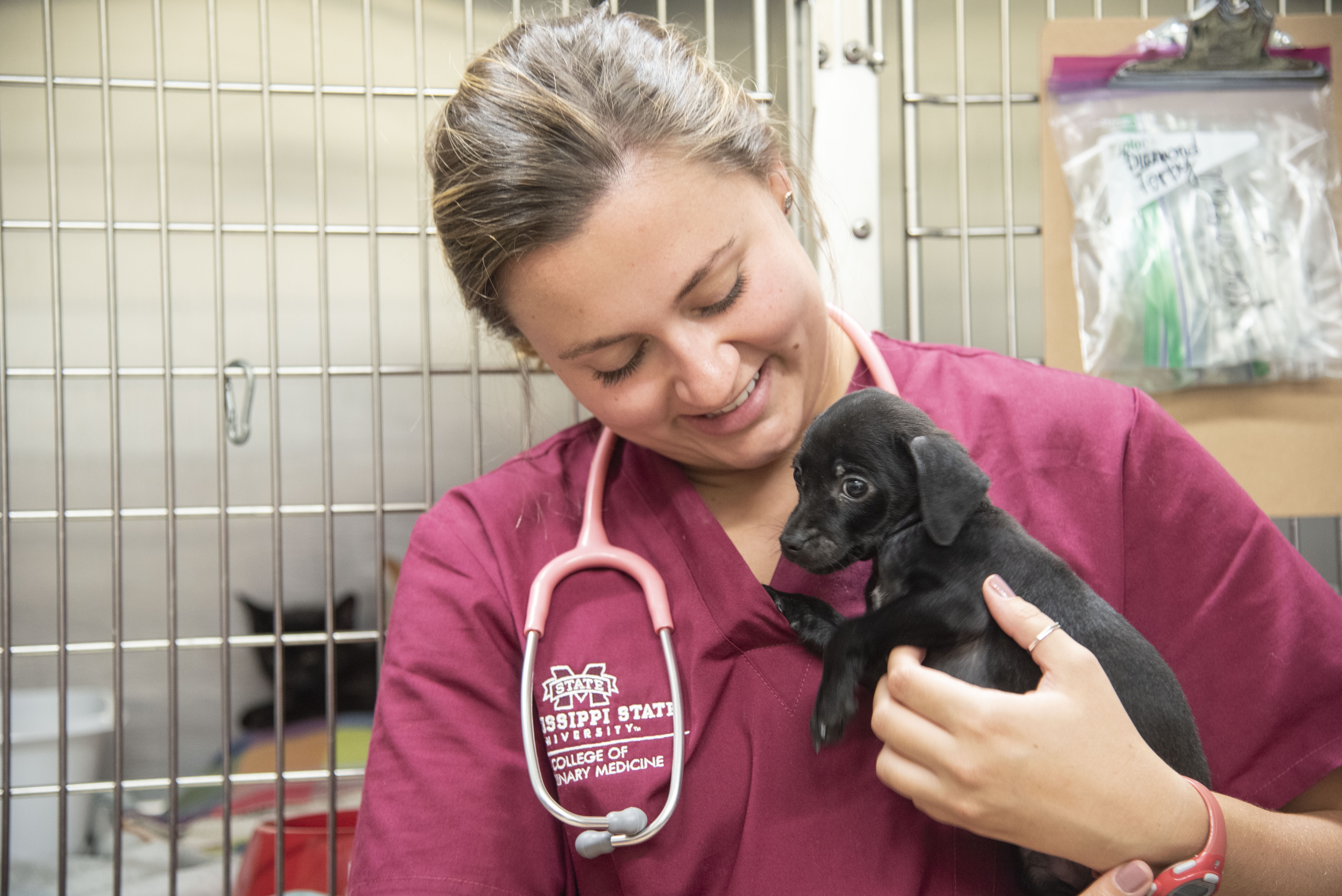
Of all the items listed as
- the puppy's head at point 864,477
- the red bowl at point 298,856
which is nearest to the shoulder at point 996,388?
the puppy's head at point 864,477

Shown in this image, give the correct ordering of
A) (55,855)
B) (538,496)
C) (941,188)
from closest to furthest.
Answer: (538,496) < (55,855) < (941,188)

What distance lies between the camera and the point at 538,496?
42.5 inches

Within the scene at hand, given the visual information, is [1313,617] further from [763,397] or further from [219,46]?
[219,46]

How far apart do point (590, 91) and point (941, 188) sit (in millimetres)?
708

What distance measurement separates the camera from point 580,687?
3.05ft

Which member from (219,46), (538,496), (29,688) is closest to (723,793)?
(538,496)

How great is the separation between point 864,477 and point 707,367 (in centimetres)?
20

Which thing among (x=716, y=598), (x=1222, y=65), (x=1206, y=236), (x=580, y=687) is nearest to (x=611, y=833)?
(x=580, y=687)

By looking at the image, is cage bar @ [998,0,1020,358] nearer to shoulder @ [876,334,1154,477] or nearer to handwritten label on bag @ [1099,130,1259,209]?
handwritten label on bag @ [1099,130,1259,209]

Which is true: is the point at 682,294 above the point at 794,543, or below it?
above

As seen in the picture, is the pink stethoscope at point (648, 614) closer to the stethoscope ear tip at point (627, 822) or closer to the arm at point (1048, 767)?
the stethoscope ear tip at point (627, 822)

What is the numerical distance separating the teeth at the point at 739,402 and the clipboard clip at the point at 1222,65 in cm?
86

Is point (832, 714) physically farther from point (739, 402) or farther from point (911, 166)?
point (911, 166)

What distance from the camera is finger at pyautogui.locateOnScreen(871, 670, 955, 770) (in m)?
0.76
